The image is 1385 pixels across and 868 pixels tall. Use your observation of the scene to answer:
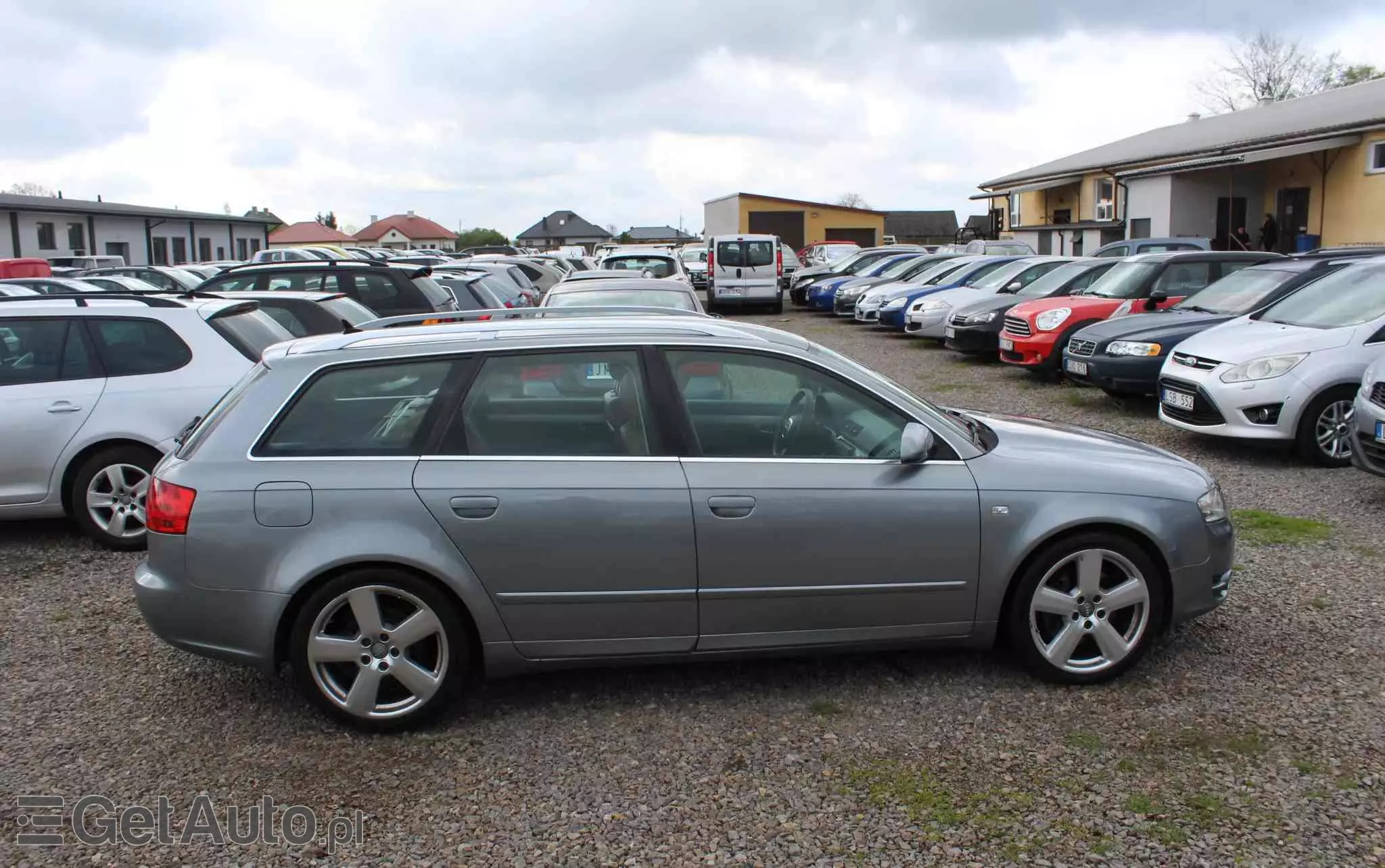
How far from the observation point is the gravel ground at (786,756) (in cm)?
358

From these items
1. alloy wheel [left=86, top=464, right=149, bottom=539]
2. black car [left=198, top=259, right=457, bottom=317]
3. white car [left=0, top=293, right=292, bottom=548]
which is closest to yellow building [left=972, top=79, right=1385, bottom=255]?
black car [left=198, top=259, right=457, bottom=317]

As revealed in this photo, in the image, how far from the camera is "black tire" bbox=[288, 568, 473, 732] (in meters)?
4.26

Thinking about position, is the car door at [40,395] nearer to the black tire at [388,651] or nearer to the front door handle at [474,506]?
the black tire at [388,651]

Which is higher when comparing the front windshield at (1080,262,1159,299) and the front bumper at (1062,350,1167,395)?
the front windshield at (1080,262,1159,299)

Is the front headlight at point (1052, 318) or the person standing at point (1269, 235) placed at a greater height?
the person standing at point (1269, 235)

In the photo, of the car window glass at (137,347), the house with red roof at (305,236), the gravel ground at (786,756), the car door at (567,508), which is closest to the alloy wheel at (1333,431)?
the gravel ground at (786,756)

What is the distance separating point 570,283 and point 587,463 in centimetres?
759

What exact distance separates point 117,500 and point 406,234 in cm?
11459

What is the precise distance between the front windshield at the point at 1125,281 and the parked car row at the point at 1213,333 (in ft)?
0.06

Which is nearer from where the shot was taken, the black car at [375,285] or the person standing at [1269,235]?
the black car at [375,285]

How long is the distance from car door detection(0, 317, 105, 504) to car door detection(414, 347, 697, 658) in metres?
3.87

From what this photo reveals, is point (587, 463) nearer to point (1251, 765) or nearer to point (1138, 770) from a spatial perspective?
point (1138, 770)

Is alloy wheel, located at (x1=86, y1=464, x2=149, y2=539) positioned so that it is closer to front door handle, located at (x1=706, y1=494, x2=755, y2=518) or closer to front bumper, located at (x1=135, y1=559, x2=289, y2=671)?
front bumper, located at (x1=135, y1=559, x2=289, y2=671)

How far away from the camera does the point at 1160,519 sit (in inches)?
181
